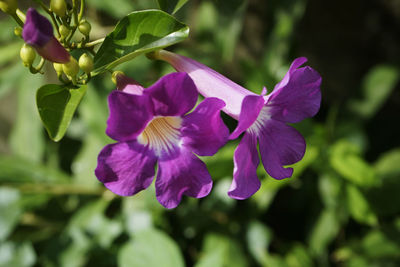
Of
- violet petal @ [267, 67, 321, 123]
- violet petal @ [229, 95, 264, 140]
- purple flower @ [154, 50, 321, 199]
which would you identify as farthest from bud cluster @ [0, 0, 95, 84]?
violet petal @ [267, 67, 321, 123]

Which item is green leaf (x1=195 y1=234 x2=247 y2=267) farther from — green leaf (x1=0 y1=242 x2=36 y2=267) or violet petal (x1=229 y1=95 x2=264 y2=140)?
violet petal (x1=229 y1=95 x2=264 y2=140)

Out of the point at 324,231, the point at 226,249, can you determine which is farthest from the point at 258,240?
the point at 324,231

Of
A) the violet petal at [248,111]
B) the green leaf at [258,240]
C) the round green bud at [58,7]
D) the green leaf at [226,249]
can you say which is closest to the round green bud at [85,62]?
the round green bud at [58,7]

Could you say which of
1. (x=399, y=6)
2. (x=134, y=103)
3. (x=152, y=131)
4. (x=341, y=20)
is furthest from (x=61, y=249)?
(x=399, y=6)

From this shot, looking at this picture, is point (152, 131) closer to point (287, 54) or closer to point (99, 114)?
point (99, 114)

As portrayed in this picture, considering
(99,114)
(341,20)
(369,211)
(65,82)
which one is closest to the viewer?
(65,82)
